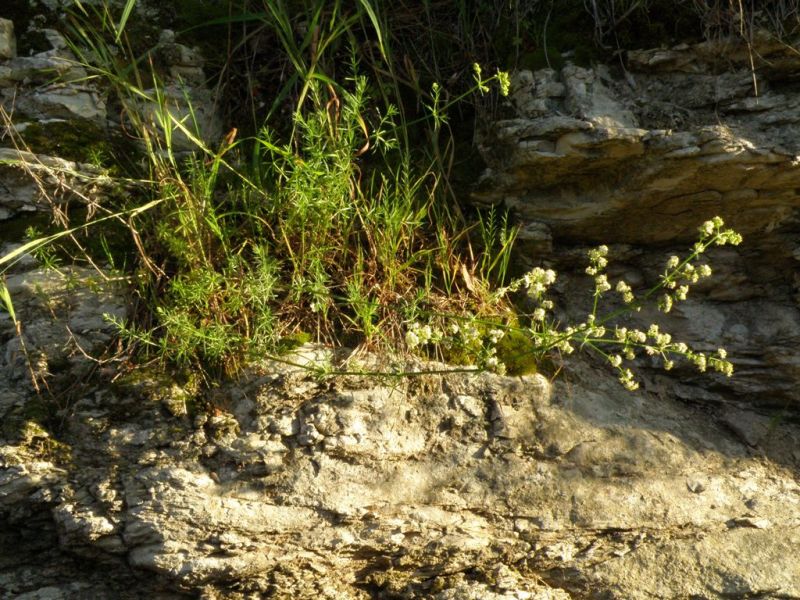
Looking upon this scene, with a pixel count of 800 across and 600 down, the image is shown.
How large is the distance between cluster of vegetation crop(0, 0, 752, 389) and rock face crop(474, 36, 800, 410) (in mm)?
148

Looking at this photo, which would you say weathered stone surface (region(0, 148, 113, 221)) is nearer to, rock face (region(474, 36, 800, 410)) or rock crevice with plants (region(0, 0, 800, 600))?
rock crevice with plants (region(0, 0, 800, 600))

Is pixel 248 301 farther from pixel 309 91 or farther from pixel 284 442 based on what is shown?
pixel 309 91

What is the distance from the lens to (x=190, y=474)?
2.67m

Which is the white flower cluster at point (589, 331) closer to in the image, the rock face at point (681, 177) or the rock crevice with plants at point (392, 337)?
the rock crevice with plants at point (392, 337)

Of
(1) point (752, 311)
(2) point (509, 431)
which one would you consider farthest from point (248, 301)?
(1) point (752, 311)

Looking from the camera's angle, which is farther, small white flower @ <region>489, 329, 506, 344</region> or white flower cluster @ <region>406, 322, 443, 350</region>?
small white flower @ <region>489, 329, 506, 344</region>

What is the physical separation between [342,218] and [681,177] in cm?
136

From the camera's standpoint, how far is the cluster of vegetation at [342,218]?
9.35ft

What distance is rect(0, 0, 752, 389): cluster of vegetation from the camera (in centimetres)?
285

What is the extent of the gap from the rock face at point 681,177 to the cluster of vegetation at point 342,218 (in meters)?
0.15

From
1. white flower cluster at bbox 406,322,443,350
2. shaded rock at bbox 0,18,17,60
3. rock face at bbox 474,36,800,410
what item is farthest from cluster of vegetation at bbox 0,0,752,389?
shaded rock at bbox 0,18,17,60

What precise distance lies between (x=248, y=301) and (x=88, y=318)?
2.02 feet

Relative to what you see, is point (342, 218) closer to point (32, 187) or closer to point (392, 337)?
point (392, 337)

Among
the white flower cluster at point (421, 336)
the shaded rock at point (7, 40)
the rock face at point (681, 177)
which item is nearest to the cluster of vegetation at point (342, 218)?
the white flower cluster at point (421, 336)
